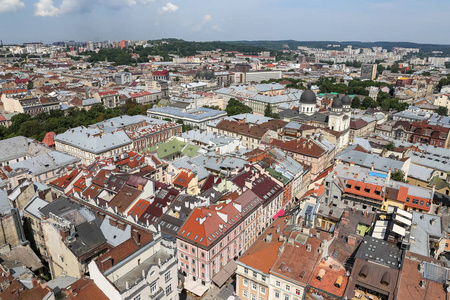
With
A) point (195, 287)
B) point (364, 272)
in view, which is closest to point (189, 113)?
point (195, 287)

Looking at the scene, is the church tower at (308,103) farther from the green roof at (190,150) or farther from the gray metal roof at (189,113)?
the green roof at (190,150)

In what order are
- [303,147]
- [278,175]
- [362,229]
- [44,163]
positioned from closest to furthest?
[362,229] < [278,175] < [44,163] < [303,147]

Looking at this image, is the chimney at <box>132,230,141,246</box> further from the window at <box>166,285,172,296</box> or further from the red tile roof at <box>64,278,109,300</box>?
the red tile roof at <box>64,278,109,300</box>

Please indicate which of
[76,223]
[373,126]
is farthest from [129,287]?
[373,126]

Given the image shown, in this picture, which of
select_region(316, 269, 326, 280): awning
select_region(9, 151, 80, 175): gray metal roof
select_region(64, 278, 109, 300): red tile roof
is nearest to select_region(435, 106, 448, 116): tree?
select_region(316, 269, 326, 280): awning

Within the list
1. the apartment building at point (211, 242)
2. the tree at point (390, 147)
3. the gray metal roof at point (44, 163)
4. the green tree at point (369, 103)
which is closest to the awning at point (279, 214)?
the apartment building at point (211, 242)

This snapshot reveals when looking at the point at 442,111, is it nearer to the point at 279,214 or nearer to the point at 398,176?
the point at 398,176
